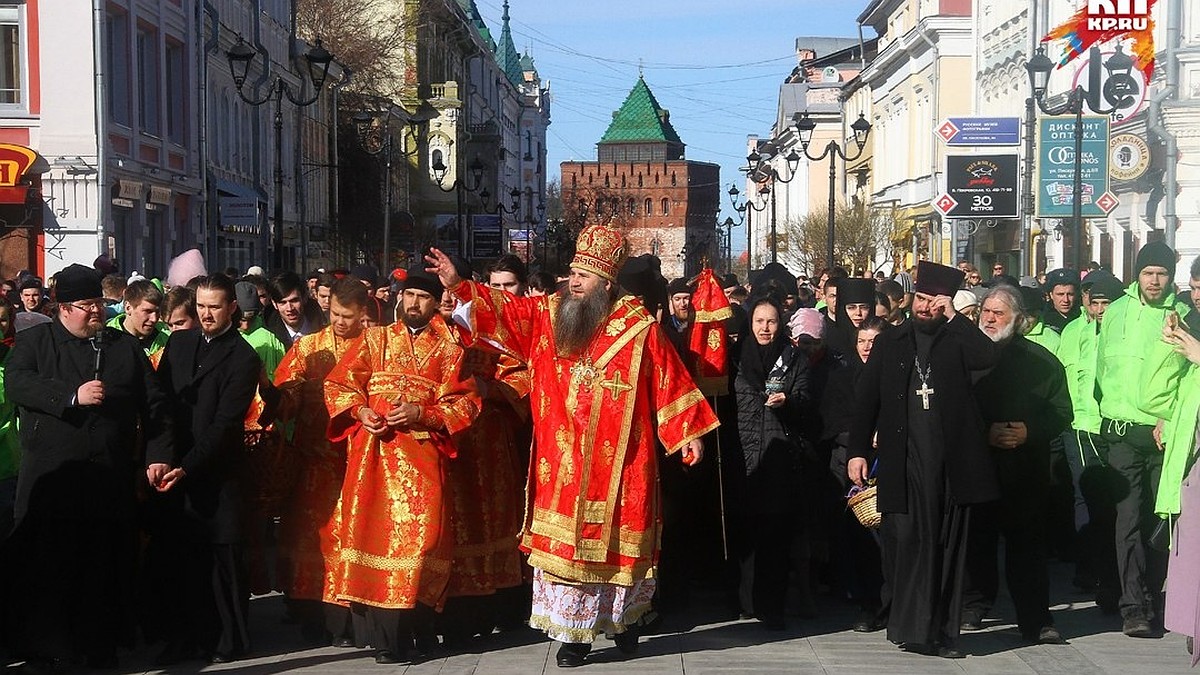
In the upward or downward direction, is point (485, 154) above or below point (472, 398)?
above

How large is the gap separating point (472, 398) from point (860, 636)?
2.59m

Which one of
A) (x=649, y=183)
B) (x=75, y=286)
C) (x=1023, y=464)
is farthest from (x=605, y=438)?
(x=649, y=183)

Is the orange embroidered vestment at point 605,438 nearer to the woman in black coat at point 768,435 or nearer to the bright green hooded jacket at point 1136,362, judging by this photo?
the woman in black coat at point 768,435

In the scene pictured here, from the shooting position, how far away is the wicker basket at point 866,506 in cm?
946

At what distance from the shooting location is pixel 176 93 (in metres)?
34.3

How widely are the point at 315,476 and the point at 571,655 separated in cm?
170

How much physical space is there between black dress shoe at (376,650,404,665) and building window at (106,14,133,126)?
21.9m

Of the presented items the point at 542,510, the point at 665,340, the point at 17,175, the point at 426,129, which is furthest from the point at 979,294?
the point at 426,129

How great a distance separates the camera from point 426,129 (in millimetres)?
74938

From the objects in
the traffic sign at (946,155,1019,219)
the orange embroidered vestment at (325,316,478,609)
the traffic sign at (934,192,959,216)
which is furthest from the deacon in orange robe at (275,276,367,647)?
the traffic sign at (946,155,1019,219)

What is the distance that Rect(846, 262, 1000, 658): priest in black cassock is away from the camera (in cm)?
864

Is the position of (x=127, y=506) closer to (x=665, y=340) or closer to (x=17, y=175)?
(x=665, y=340)

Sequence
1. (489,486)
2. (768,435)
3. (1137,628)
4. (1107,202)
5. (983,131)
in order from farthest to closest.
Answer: (983,131) → (1107,202) → (768,435) → (1137,628) → (489,486)

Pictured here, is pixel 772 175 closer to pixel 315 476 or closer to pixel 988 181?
pixel 988 181
